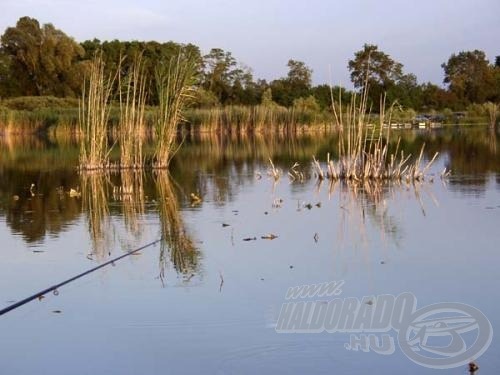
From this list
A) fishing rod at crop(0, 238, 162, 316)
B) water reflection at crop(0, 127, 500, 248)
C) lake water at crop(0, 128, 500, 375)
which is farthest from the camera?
water reflection at crop(0, 127, 500, 248)

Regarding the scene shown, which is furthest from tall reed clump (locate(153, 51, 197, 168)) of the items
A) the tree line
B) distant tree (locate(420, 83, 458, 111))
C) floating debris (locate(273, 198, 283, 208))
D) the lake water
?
distant tree (locate(420, 83, 458, 111))

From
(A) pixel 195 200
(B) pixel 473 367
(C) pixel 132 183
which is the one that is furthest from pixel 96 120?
(B) pixel 473 367

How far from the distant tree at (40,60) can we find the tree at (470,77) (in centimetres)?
3693

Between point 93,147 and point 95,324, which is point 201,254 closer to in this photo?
point 95,324

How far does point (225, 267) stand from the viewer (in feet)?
25.8

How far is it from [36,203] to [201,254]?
6052 millimetres

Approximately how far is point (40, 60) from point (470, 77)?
43329mm

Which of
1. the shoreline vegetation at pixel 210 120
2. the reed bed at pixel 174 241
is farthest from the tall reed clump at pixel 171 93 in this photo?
the shoreline vegetation at pixel 210 120

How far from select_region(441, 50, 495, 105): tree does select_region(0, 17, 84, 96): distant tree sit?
36.9 meters

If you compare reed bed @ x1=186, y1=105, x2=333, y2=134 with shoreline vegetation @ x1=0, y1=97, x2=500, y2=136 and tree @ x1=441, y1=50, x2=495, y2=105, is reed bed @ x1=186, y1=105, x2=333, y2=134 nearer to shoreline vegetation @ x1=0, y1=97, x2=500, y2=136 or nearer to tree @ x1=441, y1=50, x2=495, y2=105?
shoreline vegetation @ x1=0, y1=97, x2=500, y2=136

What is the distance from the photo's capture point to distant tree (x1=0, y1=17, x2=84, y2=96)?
66.7 m

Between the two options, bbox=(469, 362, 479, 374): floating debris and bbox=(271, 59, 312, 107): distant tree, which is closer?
bbox=(469, 362, 479, 374): floating debris

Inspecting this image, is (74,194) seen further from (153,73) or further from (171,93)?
(153,73)

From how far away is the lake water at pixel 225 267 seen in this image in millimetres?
5402
